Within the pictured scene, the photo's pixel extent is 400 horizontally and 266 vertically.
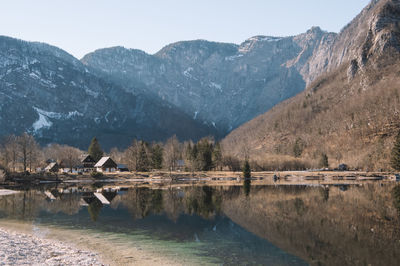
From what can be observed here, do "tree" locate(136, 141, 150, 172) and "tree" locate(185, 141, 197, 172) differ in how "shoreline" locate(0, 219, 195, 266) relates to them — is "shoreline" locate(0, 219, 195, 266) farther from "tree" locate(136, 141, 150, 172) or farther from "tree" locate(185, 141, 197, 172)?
"tree" locate(136, 141, 150, 172)

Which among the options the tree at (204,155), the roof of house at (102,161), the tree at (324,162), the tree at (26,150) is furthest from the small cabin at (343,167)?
the tree at (26,150)

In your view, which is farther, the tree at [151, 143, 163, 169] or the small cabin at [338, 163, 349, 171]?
the tree at [151, 143, 163, 169]

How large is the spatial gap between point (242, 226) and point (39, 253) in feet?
68.7

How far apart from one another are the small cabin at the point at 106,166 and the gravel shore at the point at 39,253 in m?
123

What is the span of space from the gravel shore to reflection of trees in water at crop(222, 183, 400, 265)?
15702 millimetres

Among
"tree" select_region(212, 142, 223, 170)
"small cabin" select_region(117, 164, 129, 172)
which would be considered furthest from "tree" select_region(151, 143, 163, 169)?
"tree" select_region(212, 142, 223, 170)

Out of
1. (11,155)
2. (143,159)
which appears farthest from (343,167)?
(11,155)

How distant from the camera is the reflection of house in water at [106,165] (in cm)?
15119

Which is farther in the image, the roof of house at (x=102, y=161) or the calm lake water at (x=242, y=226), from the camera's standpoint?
the roof of house at (x=102, y=161)

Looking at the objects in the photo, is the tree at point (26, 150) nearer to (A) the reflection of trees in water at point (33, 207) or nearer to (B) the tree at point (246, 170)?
(A) the reflection of trees in water at point (33, 207)

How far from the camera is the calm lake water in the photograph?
26.5 meters

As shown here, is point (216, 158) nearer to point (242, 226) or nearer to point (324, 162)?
point (324, 162)

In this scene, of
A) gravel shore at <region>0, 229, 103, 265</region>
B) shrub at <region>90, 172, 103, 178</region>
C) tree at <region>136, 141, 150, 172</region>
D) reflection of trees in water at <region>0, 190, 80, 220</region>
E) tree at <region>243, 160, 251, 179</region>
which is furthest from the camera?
tree at <region>136, 141, 150, 172</region>

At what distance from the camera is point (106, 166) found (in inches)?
5969
